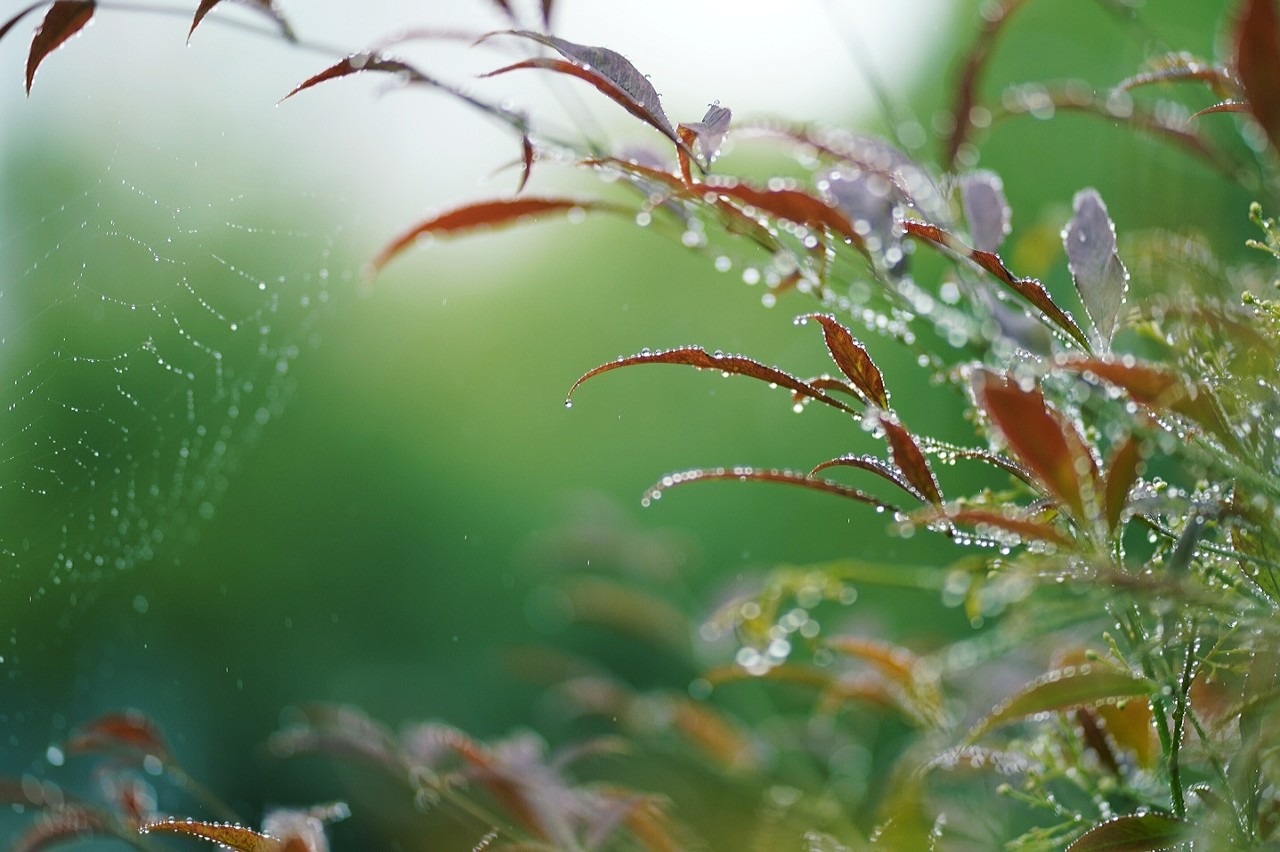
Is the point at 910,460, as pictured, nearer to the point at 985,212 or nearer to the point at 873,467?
the point at 873,467

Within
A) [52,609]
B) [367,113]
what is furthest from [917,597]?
[52,609]

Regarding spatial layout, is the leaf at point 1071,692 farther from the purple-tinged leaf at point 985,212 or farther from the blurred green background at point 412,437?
the blurred green background at point 412,437

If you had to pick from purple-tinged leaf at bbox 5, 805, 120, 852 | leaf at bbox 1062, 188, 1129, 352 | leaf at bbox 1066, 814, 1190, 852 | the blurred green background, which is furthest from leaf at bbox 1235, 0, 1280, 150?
the blurred green background

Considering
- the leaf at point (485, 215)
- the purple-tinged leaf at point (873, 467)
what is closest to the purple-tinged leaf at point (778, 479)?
the purple-tinged leaf at point (873, 467)

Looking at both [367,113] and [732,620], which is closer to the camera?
[732,620]

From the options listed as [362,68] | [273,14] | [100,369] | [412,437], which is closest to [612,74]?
[362,68]

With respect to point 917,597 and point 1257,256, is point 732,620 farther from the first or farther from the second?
point 917,597
